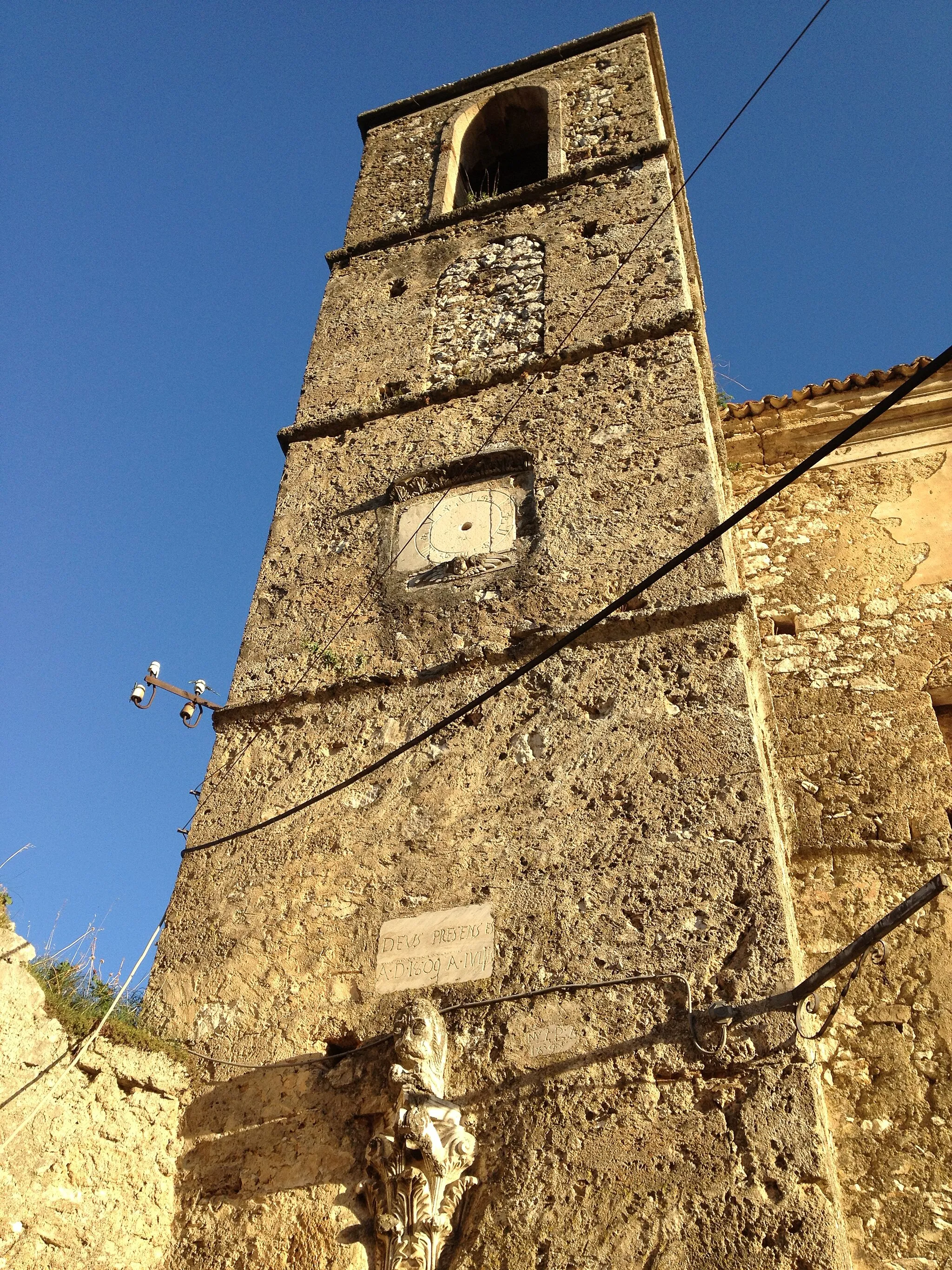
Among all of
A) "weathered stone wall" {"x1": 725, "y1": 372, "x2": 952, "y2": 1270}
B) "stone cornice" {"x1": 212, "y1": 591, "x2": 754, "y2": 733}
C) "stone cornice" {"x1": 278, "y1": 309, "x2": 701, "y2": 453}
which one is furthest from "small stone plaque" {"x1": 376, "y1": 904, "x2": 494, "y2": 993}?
"stone cornice" {"x1": 278, "y1": 309, "x2": 701, "y2": 453}

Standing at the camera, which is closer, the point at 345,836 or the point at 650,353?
the point at 345,836

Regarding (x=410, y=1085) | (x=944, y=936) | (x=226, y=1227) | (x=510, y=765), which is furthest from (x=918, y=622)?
(x=226, y=1227)

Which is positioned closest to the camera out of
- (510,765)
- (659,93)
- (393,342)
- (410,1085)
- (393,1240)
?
(393,1240)

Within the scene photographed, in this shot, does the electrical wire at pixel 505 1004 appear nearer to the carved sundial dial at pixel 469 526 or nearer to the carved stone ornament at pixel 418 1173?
the carved stone ornament at pixel 418 1173

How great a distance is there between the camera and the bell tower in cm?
311

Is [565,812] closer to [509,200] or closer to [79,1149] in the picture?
[79,1149]

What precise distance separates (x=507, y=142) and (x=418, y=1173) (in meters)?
7.75

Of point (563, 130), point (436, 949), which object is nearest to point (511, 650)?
point (436, 949)

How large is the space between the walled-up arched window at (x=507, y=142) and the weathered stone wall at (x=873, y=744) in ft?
9.69

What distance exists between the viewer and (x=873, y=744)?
519cm

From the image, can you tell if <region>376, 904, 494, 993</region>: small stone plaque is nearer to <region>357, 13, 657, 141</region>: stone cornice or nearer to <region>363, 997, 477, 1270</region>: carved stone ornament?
<region>363, 997, 477, 1270</region>: carved stone ornament

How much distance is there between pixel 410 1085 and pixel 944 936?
223cm

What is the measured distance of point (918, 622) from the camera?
18.4 feet

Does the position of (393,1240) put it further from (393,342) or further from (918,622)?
(393,342)
